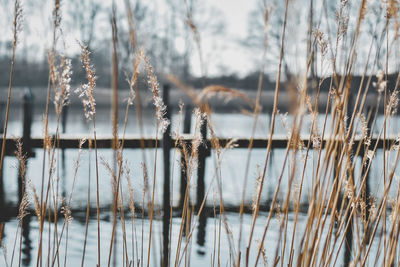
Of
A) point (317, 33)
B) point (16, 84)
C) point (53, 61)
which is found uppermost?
point (16, 84)

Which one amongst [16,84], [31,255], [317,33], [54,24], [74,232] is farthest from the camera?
[16,84]

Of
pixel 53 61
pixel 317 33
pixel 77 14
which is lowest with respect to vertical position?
pixel 53 61

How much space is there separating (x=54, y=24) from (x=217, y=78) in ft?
58.6

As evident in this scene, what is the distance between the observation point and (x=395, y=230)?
1.03m


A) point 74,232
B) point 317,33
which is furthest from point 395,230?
point 74,232

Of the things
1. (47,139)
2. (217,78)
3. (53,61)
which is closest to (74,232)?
(47,139)

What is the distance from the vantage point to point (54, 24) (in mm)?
883

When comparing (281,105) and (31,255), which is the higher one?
(281,105)

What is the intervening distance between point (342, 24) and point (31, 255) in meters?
2.76

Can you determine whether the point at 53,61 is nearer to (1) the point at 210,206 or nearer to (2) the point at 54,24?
(2) the point at 54,24

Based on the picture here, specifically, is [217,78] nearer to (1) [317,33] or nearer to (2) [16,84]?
(2) [16,84]

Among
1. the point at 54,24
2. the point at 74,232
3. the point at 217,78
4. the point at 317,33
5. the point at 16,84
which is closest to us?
the point at 54,24

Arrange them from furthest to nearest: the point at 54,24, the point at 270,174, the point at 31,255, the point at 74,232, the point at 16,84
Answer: the point at 16,84 < the point at 270,174 < the point at 74,232 < the point at 31,255 < the point at 54,24

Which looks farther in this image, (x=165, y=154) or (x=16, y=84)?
(x=16, y=84)
